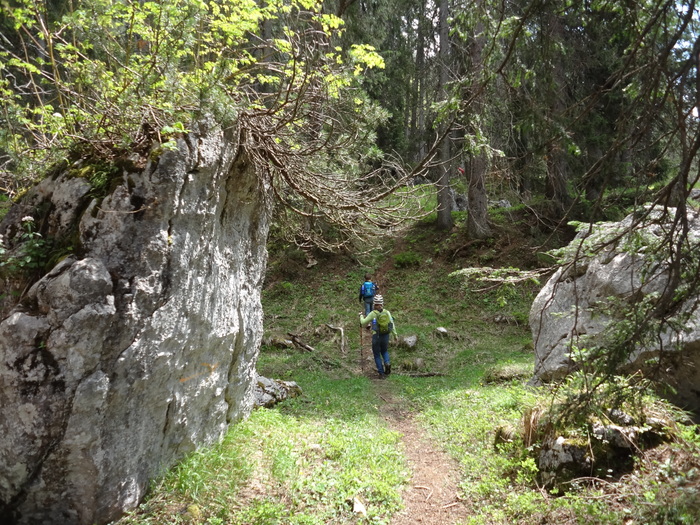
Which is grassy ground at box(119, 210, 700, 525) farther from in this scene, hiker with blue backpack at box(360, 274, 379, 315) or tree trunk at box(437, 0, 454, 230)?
tree trunk at box(437, 0, 454, 230)

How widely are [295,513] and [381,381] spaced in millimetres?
5172

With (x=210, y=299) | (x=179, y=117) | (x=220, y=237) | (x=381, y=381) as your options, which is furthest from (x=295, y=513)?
(x=381, y=381)

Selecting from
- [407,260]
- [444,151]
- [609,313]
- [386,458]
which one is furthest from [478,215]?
[386,458]

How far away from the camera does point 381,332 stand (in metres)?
9.00

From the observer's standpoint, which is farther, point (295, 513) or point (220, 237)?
point (220, 237)

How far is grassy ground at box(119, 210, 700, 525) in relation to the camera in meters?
3.49

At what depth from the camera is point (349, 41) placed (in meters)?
13.5

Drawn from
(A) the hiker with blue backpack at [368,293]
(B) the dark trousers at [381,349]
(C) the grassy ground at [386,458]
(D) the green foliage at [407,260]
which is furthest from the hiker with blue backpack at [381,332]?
(D) the green foliage at [407,260]

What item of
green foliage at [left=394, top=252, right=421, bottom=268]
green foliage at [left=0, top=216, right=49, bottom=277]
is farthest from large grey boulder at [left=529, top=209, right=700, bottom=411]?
green foliage at [left=394, top=252, right=421, bottom=268]

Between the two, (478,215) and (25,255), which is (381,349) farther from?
(478,215)

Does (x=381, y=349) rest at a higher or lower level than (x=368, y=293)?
lower

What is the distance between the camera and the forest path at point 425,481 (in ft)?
13.1

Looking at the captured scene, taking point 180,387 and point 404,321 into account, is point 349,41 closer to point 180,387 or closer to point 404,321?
point 404,321

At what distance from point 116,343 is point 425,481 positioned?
3489 mm
